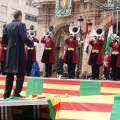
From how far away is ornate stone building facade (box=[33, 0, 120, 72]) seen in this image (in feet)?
71.4

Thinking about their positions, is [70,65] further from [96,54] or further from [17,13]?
[17,13]

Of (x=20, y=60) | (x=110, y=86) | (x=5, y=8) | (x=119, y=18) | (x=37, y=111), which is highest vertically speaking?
(x=5, y=8)

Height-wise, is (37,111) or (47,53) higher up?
(47,53)

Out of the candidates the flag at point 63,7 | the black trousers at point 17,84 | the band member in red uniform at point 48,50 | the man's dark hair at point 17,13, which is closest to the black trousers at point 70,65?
the band member in red uniform at point 48,50

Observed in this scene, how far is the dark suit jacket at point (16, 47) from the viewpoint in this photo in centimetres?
568

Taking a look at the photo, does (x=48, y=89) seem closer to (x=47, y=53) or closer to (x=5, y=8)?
(x=47, y=53)

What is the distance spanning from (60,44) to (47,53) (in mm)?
13457

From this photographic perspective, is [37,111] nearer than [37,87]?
Yes

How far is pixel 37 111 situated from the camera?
656 centimetres

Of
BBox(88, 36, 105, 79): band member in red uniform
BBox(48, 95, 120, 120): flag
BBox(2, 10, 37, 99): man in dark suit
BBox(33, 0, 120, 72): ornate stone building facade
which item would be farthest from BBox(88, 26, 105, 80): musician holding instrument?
BBox(33, 0, 120, 72): ornate stone building facade

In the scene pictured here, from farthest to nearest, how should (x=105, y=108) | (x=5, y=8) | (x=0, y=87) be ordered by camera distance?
1. (x=5, y=8)
2. (x=0, y=87)
3. (x=105, y=108)

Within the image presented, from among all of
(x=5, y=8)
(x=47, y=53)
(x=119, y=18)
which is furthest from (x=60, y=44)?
(x=5, y=8)

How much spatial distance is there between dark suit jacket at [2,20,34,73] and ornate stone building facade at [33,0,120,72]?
52.4ft

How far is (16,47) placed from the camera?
18.8ft
